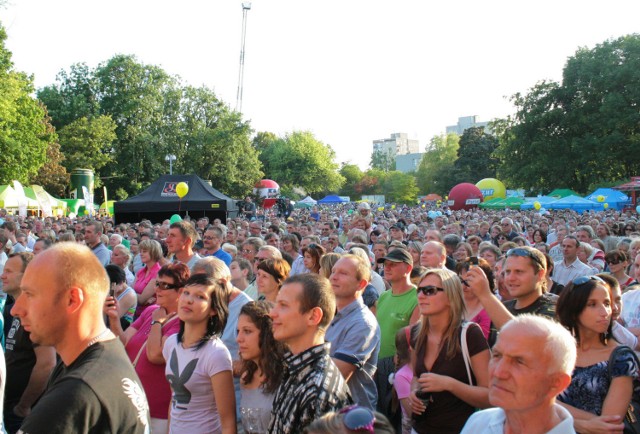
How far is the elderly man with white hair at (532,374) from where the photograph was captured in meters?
2.16

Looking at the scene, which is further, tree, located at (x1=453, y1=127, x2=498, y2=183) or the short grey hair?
tree, located at (x1=453, y1=127, x2=498, y2=183)

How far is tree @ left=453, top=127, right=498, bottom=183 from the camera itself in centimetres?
7881

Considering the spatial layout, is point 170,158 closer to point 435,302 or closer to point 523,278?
point 523,278

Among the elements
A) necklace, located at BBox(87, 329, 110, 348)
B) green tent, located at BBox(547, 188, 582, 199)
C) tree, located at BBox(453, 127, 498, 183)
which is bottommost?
necklace, located at BBox(87, 329, 110, 348)

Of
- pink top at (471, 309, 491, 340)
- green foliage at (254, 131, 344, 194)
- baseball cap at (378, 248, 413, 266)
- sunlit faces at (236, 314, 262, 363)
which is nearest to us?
sunlit faces at (236, 314, 262, 363)

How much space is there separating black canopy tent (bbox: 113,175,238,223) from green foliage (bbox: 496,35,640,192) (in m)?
31.0

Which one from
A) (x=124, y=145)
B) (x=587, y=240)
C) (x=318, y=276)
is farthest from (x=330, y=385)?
(x=124, y=145)

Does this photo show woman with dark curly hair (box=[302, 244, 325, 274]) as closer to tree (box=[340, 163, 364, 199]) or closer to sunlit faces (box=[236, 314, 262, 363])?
sunlit faces (box=[236, 314, 262, 363])

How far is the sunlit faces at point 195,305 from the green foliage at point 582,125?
147 feet

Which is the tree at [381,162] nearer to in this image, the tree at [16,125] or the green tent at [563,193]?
the green tent at [563,193]

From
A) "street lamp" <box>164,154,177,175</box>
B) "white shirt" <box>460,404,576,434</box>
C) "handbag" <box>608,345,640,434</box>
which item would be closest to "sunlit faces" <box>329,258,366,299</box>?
"handbag" <box>608,345,640,434</box>

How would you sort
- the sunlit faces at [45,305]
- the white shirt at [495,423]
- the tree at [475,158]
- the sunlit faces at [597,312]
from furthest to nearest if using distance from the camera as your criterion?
1. the tree at [475,158]
2. the sunlit faces at [597,312]
3. the white shirt at [495,423]
4. the sunlit faces at [45,305]

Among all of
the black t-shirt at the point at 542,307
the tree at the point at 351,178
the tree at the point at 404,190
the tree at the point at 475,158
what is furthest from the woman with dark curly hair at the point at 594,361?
the tree at the point at 351,178

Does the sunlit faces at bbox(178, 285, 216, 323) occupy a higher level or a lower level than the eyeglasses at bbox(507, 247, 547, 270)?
lower
